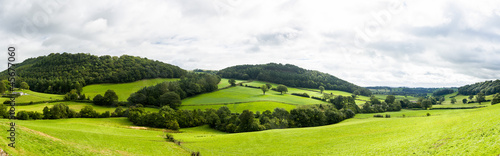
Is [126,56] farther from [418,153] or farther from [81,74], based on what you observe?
[418,153]

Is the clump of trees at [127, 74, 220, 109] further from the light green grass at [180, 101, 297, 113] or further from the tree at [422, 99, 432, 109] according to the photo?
the tree at [422, 99, 432, 109]

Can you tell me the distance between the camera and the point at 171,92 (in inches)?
4090

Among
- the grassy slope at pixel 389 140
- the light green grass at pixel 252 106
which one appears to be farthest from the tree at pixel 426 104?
the grassy slope at pixel 389 140

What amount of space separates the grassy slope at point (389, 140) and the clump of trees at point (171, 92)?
60.6 m

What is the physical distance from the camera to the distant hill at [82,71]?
4473 inches

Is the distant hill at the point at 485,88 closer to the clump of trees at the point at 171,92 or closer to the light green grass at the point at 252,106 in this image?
the light green grass at the point at 252,106

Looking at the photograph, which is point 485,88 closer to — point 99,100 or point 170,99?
point 170,99

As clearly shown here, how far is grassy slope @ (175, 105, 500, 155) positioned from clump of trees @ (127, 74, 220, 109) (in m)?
60.6

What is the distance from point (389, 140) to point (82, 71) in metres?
156

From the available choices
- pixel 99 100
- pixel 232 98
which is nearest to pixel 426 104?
pixel 232 98

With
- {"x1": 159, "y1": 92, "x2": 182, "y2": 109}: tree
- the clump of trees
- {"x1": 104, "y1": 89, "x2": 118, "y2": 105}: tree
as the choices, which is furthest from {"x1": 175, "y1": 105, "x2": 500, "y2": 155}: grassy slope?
{"x1": 104, "y1": 89, "x2": 118, "y2": 105}: tree

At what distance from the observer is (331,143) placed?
1480 inches

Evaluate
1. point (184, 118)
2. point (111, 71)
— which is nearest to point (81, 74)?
point (111, 71)

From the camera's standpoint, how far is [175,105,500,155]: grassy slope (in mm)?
20270
